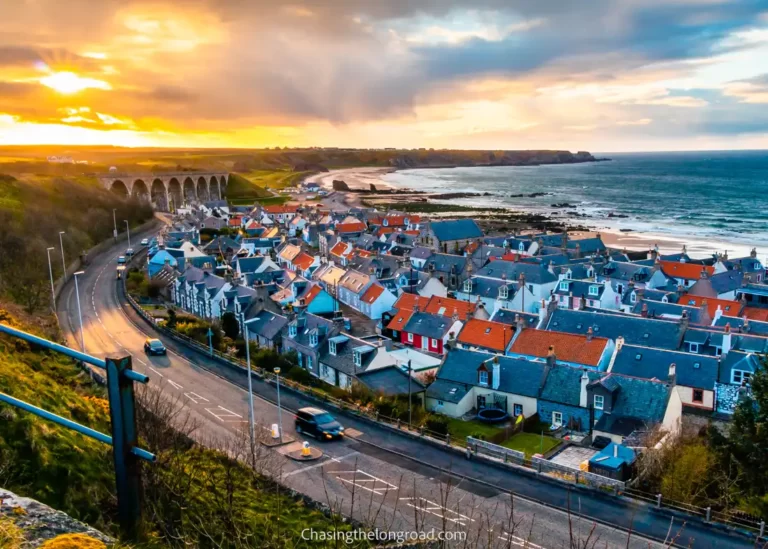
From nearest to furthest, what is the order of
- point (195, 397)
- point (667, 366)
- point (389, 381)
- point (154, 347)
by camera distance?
point (195, 397) < point (667, 366) < point (389, 381) < point (154, 347)

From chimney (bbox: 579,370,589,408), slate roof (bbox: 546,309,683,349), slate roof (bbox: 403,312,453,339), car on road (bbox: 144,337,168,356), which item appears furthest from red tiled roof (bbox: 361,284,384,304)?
chimney (bbox: 579,370,589,408)

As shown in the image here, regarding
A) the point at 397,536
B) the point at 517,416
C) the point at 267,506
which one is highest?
the point at 267,506

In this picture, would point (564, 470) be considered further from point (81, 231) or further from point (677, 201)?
point (677, 201)

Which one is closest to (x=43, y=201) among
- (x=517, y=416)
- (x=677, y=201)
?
(x=517, y=416)

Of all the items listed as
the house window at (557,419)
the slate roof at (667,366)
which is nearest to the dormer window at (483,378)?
the house window at (557,419)

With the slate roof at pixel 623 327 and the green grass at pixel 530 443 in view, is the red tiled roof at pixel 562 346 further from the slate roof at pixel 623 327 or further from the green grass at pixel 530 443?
the green grass at pixel 530 443

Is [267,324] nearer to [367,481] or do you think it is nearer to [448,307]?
[448,307]

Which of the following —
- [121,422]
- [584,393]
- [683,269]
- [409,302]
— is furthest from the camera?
[683,269]

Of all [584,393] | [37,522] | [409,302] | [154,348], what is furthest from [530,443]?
[37,522]
